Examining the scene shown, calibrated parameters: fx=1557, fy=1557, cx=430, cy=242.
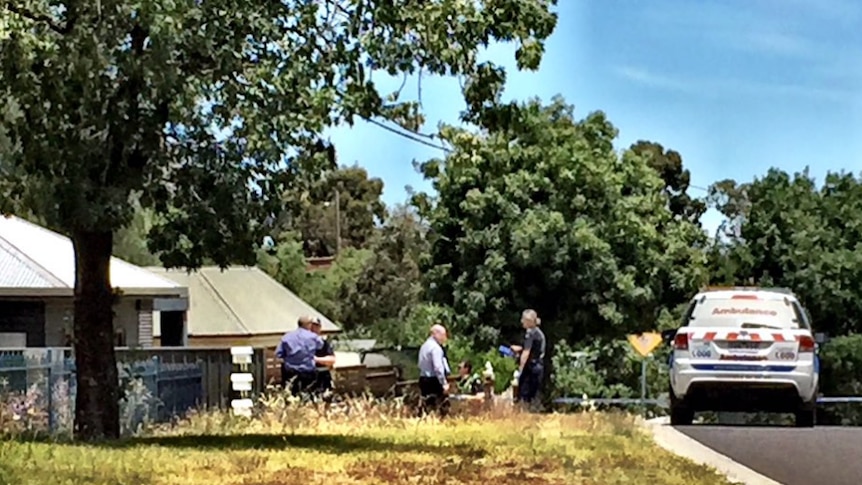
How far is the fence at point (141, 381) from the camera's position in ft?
58.0

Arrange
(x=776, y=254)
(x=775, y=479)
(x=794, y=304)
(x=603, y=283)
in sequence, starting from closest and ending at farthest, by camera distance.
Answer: (x=775, y=479) < (x=794, y=304) < (x=603, y=283) < (x=776, y=254)

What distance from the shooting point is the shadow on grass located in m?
14.3

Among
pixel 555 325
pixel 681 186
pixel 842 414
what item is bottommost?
pixel 842 414

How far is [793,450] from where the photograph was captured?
16688 millimetres

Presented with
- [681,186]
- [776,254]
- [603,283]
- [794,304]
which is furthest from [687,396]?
[681,186]

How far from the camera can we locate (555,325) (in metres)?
42.0

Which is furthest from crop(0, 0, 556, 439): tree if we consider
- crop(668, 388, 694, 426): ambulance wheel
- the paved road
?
crop(668, 388, 694, 426): ambulance wheel

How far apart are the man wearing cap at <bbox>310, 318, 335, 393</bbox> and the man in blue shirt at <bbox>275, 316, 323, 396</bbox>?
0.43ft

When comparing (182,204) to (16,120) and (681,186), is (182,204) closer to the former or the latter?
(16,120)

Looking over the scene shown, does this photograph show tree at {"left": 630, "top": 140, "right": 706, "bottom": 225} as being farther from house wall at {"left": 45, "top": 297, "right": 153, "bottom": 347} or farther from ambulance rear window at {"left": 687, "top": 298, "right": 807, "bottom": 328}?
ambulance rear window at {"left": 687, "top": 298, "right": 807, "bottom": 328}

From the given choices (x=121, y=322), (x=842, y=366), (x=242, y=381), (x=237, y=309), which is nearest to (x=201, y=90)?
(x=242, y=381)

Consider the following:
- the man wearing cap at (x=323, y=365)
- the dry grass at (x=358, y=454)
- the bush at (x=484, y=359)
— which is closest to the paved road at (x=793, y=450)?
the dry grass at (x=358, y=454)

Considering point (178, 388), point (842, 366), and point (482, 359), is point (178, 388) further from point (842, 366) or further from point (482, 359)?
point (842, 366)

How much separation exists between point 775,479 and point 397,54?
5073 mm
